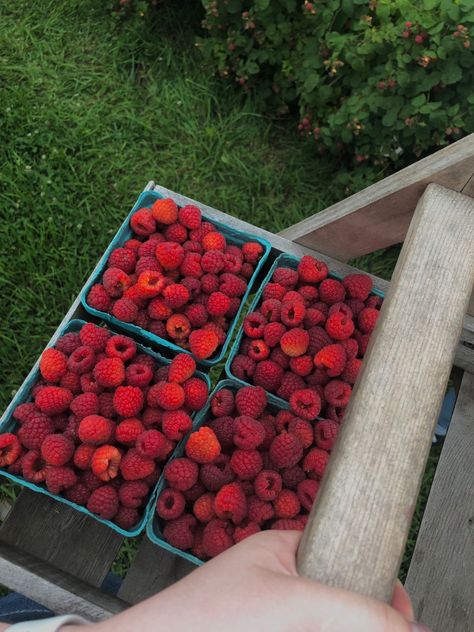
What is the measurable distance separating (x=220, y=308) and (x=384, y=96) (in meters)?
1.13

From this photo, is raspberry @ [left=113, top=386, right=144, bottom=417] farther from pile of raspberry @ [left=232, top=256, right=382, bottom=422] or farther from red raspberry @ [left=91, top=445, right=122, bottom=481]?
pile of raspberry @ [left=232, top=256, right=382, bottom=422]

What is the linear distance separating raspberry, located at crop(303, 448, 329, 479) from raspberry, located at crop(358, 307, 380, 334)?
38 cm

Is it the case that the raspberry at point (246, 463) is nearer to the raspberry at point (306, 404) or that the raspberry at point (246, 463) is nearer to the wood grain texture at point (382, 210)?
the raspberry at point (306, 404)

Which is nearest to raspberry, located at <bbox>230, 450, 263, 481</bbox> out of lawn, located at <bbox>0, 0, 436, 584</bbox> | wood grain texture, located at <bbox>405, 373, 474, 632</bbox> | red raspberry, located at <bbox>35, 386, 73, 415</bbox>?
red raspberry, located at <bbox>35, 386, 73, 415</bbox>

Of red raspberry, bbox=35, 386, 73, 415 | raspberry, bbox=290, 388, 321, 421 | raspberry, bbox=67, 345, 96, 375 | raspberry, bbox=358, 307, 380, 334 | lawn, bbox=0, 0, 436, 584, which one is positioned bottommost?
red raspberry, bbox=35, 386, 73, 415

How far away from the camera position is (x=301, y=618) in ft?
1.66

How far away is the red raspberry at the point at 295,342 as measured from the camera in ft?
4.48

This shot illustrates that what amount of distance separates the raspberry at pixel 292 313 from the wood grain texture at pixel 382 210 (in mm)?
222

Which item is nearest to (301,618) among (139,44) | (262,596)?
(262,596)

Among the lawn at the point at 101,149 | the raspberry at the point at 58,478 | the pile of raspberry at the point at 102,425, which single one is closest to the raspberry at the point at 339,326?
the pile of raspberry at the point at 102,425

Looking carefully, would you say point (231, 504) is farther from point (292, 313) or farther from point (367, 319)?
point (367, 319)

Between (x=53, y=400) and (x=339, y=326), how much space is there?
765 mm

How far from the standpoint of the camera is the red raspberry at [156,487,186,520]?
1.23 meters

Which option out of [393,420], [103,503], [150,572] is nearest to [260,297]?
[103,503]
